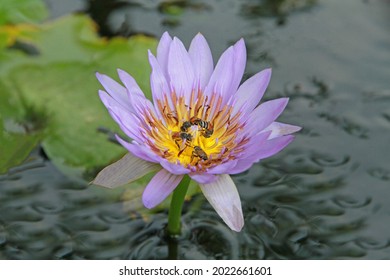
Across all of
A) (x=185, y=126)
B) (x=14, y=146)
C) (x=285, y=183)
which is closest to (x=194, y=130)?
(x=185, y=126)

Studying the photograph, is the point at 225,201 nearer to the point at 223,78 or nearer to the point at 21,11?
the point at 223,78

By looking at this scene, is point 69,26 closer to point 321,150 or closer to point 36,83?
point 36,83

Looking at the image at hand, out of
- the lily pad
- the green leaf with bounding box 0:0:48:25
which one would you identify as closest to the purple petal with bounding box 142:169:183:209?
the lily pad

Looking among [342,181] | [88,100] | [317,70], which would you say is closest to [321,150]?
[342,181]

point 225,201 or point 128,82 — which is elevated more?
point 128,82

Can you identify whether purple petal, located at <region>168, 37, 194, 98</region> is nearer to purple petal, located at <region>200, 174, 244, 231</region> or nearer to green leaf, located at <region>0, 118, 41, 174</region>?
purple petal, located at <region>200, 174, 244, 231</region>

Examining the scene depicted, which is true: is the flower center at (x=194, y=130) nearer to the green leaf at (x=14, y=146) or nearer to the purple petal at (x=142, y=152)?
the purple petal at (x=142, y=152)
